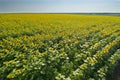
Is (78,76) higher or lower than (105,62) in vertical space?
higher

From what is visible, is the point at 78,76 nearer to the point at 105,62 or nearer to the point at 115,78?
the point at 105,62

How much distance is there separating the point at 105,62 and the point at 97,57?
0.46 meters

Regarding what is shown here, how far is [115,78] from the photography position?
25.7 feet

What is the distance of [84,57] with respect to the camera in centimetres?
683

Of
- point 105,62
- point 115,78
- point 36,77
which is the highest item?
point 36,77

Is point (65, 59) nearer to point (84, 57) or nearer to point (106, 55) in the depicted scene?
point (84, 57)

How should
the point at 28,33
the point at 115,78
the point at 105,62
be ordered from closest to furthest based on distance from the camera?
1. the point at 105,62
2. the point at 115,78
3. the point at 28,33

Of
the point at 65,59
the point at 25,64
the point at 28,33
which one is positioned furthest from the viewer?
the point at 28,33

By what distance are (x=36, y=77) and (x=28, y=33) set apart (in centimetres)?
830

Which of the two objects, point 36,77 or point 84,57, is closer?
point 36,77

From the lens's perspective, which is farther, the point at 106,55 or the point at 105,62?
the point at 106,55

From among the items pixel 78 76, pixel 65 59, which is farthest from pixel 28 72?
pixel 65 59

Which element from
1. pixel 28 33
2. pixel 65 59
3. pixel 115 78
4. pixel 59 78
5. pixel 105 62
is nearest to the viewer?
pixel 59 78

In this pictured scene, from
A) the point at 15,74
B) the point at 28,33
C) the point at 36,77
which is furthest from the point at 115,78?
the point at 28,33
